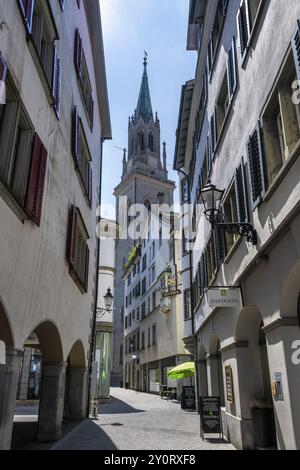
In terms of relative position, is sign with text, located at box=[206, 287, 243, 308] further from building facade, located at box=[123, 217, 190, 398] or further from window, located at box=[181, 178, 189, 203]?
building facade, located at box=[123, 217, 190, 398]

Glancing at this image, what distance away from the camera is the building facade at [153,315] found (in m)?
31.6

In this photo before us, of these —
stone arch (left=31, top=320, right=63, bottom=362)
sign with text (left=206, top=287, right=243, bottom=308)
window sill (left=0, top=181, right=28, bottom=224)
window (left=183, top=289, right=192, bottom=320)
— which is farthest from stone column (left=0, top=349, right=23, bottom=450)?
window (left=183, top=289, right=192, bottom=320)

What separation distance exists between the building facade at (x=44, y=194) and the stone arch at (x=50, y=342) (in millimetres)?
29

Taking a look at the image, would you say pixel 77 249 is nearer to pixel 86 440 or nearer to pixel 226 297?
pixel 86 440

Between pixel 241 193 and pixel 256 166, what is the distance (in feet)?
4.05

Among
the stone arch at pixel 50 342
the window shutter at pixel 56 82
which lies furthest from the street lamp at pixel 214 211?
the stone arch at pixel 50 342

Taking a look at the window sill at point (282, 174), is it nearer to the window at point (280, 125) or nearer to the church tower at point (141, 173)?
the window at point (280, 125)

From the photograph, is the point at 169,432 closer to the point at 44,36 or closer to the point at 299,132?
the point at 299,132

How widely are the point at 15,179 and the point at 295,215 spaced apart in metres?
4.63

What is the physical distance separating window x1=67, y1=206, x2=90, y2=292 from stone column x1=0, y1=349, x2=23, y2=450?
15.3ft

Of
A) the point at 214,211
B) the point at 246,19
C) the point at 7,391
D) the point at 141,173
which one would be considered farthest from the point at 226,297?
the point at 141,173

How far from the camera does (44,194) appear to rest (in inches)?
356

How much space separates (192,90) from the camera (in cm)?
1927
